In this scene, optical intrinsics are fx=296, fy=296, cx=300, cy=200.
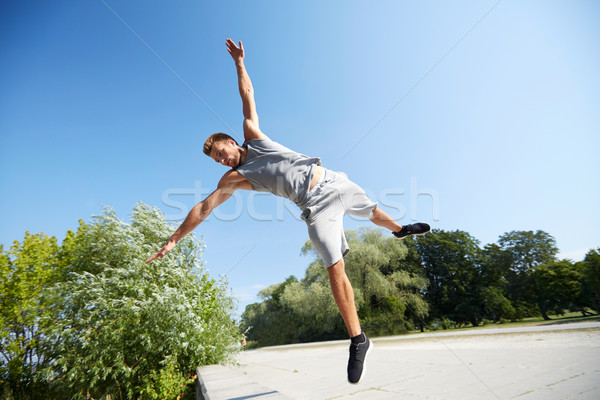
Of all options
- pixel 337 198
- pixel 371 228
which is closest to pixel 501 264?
pixel 371 228

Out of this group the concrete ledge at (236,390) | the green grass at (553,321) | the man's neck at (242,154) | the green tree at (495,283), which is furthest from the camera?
the green tree at (495,283)

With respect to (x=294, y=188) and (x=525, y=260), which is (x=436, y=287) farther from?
(x=294, y=188)

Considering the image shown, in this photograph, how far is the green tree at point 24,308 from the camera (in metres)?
7.38

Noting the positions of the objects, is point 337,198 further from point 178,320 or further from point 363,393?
point 178,320

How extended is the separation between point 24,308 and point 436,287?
32541mm

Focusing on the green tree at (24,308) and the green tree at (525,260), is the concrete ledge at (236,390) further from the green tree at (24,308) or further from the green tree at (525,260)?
the green tree at (525,260)

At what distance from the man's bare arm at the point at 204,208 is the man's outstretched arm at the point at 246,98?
0.47 metres

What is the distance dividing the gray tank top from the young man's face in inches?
3.4

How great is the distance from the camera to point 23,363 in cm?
803

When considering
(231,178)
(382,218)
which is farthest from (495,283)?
(231,178)

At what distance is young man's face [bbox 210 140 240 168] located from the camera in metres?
2.77

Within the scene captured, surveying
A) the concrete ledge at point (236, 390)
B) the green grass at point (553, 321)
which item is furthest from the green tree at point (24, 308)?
the green grass at point (553, 321)

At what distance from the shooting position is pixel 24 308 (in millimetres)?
7410

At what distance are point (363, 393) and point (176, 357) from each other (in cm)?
404
